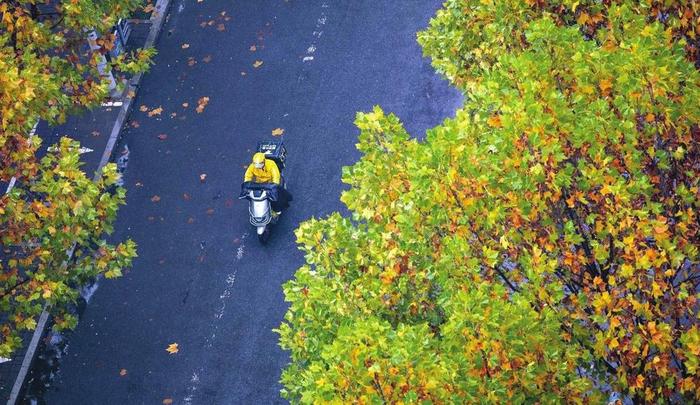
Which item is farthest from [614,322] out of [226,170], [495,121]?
[226,170]

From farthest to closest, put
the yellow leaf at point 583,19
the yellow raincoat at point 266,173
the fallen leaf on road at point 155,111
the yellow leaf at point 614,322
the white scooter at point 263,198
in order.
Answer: the fallen leaf on road at point 155,111
the yellow raincoat at point 266,173
the white scooter at point 263,198
the yellow leaf at point 583,19
the yellow leaf at point 614,322

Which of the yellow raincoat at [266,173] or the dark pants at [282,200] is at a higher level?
the yellow raincoat at [266,173]

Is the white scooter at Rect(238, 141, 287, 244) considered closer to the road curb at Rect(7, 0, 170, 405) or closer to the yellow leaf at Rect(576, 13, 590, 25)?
the road curb at Rect(7, 0, 170, 405)

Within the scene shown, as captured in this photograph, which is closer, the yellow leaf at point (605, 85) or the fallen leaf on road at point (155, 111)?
the yellow leaf at point (605, 85)

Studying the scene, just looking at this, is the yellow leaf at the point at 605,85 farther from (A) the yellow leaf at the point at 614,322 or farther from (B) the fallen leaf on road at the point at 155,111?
(B) the fallen leaf on road at the point at 155,111

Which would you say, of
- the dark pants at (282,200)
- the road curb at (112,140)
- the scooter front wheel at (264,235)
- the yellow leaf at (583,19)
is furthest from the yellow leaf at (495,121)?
the scooter front wheel at (264,235)

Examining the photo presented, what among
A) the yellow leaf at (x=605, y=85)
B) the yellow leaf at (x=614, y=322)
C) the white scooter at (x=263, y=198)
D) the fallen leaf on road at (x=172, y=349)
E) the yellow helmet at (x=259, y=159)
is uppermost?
the yellow helmet at (x=259, y=159)
